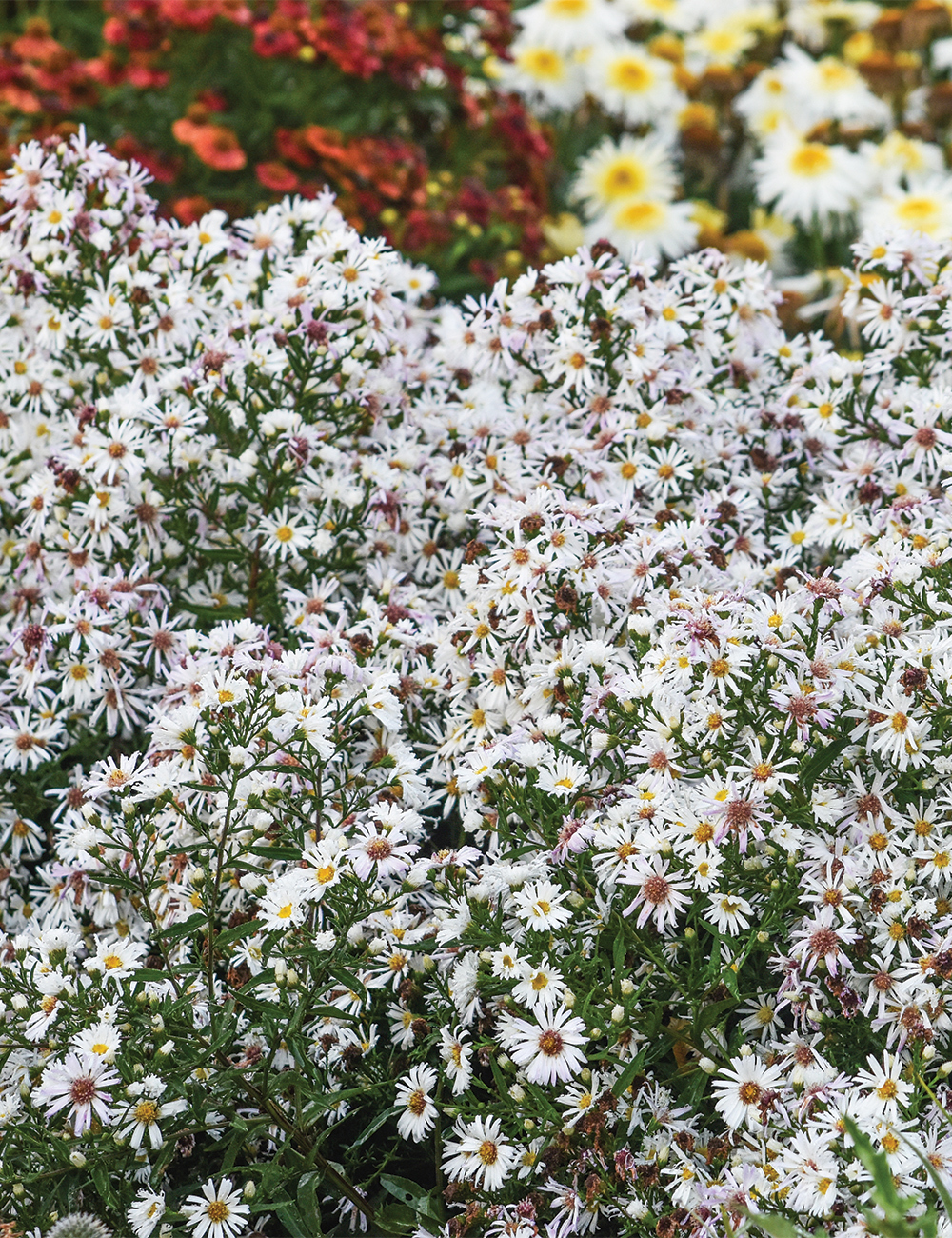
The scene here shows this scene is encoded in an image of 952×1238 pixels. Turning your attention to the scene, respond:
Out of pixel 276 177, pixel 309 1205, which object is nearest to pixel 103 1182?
pixel 309 1205

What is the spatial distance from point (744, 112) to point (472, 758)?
381 cm

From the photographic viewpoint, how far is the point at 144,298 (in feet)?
9.15

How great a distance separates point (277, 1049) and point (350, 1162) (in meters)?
0.21

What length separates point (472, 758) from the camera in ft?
6.99

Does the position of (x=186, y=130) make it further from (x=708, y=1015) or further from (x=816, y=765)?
(x=708, y=1015)

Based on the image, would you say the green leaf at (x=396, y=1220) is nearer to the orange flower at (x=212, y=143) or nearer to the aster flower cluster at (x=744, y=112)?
the orange flower at (x=212, y=143)

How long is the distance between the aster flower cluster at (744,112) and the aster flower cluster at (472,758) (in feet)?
6.80

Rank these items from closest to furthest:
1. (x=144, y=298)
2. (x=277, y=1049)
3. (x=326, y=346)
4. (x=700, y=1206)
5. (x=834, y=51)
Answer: (x=700, y=1206) < (x=277, y=1049) < (x=326, y=346) < (x=144, y=298) < (x=834, y=51)

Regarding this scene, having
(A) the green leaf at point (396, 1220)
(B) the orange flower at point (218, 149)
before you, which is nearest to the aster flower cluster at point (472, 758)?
(A) the green leaf at point (396, 1220)

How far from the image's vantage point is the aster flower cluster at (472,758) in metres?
1.92

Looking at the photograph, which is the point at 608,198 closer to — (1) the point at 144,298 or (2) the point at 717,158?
(2) the point at 717,158

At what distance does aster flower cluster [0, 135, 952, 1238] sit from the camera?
1.92m

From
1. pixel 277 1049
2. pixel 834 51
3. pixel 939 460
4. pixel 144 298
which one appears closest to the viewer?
pixel 277 1049

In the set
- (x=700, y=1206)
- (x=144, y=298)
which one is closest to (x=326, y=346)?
(x=144, y=298)
